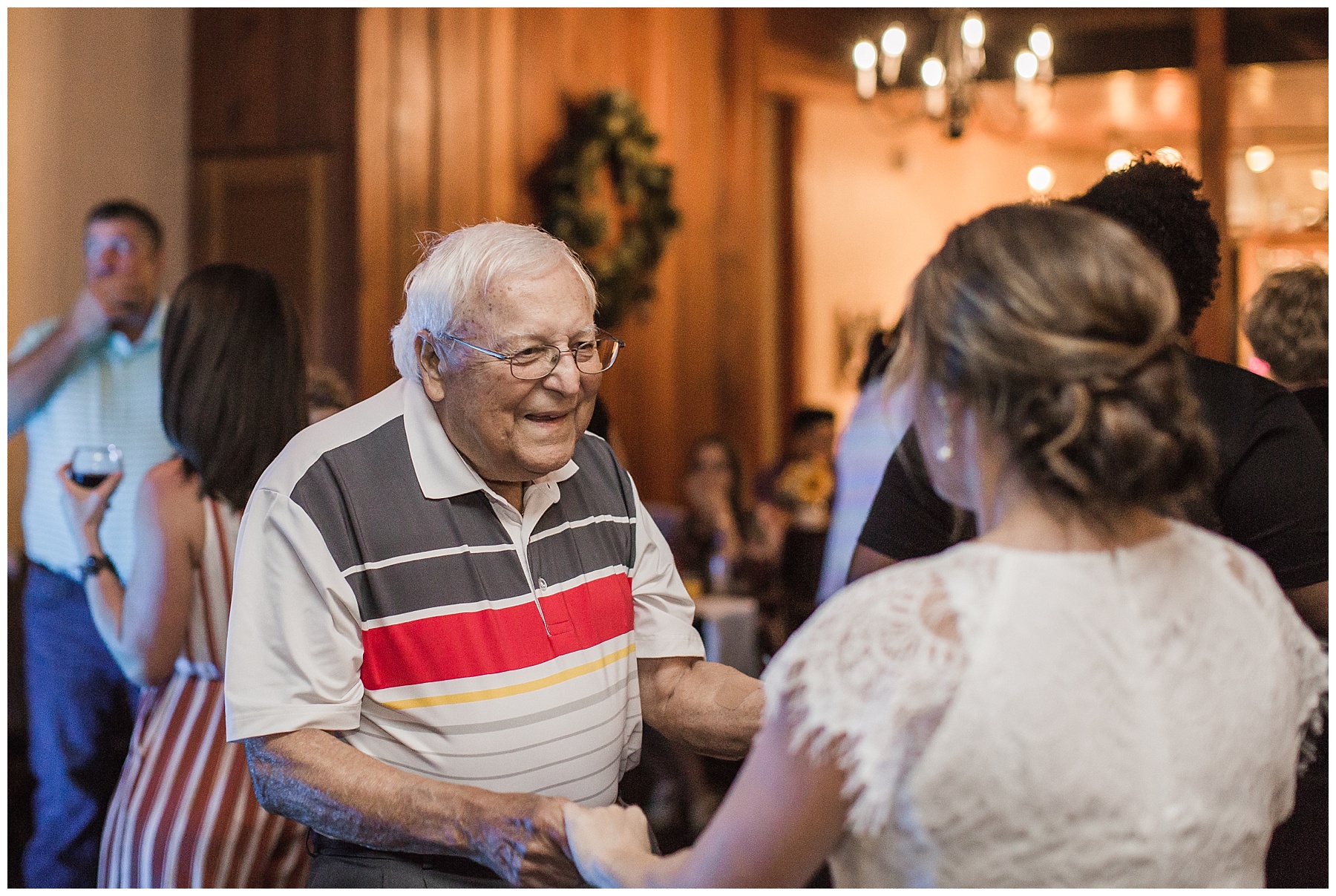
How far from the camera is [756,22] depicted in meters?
7.15

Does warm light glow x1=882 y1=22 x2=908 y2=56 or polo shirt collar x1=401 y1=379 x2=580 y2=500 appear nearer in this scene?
polo shirt collar x1=401 y1=379 x2=580 y2=500

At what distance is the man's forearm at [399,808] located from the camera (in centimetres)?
128

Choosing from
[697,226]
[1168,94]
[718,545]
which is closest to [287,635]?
[718,545]

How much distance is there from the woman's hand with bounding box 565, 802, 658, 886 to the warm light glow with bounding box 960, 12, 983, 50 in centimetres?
445

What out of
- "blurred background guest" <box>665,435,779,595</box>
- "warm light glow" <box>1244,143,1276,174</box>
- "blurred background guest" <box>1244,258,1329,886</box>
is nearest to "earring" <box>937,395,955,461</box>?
"blurred background guest" <box>1244,258,1329,886</box>

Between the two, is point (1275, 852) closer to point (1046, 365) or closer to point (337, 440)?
point (1046, 365)

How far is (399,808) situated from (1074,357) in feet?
2.85

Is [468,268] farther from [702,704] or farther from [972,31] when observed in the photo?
[972,31]

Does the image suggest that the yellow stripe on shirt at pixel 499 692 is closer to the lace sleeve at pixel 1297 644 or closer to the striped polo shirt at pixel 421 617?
the striped polo shirt at pixel 421 617

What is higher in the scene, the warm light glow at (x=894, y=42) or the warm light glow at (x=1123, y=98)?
the warm light glow at (x=1123, y=98)

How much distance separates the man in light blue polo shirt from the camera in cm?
292

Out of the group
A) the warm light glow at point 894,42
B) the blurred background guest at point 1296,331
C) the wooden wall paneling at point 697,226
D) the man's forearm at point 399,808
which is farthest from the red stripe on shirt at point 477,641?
the wooden wall paneling at point 697,226

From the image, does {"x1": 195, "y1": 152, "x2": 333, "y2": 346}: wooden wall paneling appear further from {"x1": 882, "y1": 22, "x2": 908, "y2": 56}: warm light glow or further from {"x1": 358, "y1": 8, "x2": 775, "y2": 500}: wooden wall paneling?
{"x1": 882, "y1": 22, "x2": 908, "y2": 56}: warm light glow

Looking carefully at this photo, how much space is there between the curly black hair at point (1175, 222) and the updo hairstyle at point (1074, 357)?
0.68m
